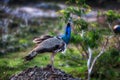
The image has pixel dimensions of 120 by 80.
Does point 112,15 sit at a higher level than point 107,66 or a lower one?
higher

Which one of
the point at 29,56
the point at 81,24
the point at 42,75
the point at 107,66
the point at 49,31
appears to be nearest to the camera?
the point at 29,56

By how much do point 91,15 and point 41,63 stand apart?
13272 mm

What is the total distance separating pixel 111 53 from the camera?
45.3 ft

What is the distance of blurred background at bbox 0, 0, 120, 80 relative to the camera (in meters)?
13.6

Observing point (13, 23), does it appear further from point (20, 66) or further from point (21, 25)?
point (20, 66)

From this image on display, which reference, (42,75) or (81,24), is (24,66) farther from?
(42,75)

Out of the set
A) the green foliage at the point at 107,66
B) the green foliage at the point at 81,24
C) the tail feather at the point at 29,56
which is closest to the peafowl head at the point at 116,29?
the green foliage at the point at 107,66

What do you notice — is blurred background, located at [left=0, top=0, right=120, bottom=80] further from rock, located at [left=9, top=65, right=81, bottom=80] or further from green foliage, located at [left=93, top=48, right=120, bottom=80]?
rock, located at [left=9, top=65, right=81, bottom=80]

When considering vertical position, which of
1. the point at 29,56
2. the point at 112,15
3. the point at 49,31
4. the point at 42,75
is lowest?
the point at 49,31

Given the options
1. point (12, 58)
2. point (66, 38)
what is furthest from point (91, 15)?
point (66, 38)

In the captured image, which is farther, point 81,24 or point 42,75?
point 81,24

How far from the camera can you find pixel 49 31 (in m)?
20.5

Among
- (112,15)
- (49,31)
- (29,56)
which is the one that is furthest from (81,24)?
(49,31)

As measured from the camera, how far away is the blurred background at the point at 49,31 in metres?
13.6
